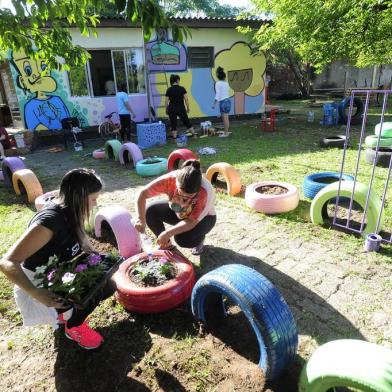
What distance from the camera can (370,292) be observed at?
3201mm

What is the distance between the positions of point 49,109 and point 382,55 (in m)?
11.4

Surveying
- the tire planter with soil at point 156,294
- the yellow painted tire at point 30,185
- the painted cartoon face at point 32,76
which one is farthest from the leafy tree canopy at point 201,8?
the tire planter with soil at point 156,294

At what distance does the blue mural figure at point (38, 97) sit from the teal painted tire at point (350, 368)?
38.0ft

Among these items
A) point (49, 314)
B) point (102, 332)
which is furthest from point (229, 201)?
point (49, 314)

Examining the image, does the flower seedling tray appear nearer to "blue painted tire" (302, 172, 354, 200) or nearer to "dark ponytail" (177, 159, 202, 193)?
"dark ponytail" (177, 159, 202, 193)

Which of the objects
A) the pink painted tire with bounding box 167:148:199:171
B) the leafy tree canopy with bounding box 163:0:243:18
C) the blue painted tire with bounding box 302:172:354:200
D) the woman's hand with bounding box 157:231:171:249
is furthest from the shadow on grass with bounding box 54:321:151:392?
the leafy tree canopy with bounding box 163:0:243:18

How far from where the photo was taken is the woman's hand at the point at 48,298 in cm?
214

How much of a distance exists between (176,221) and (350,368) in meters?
2.41

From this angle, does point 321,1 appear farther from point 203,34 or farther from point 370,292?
point 370,292

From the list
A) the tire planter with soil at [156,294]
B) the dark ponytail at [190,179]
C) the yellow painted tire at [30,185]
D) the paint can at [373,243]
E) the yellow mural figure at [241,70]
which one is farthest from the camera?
the yellow mural figure at [241,70]

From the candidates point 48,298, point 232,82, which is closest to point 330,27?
point 232,82

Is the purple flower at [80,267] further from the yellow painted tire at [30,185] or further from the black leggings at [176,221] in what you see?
the yellow painted tire at [30,185]

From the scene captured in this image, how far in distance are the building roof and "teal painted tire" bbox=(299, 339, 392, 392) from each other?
11320 mm

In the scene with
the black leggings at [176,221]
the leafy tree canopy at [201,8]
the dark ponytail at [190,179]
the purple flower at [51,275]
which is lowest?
the black leggings at [176,221]
